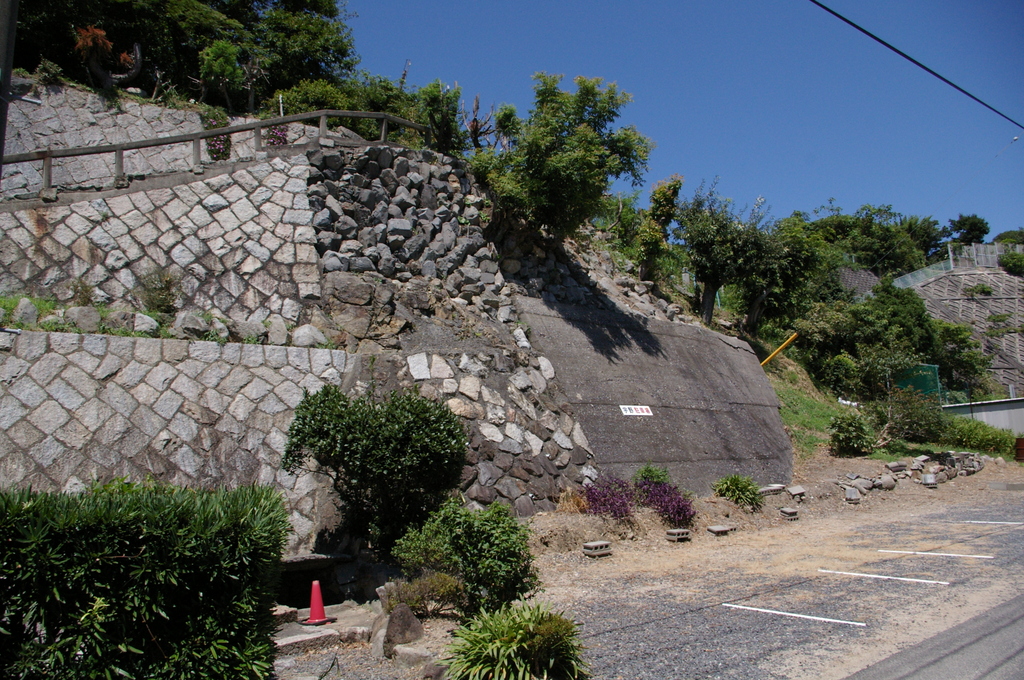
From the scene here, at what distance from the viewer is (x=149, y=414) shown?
9.51 metres

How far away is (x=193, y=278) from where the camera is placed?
12.0 meters

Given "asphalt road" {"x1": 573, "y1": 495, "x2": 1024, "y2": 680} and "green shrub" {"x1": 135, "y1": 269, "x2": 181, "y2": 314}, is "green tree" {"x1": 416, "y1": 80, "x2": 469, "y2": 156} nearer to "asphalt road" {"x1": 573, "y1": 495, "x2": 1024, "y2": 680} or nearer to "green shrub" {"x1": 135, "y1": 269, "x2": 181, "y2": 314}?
"green shrub" {"x1": 135, "y1": 269, "x2": 181, "y2": 314}

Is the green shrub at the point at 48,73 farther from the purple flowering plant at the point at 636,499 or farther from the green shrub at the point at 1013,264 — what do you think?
the green shrub at the point at 1013,264

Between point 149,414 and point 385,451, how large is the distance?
12.7 feet

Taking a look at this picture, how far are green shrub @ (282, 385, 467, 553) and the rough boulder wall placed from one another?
4.69 metres

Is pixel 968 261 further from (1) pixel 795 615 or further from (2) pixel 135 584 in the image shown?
(2) pixel 135 584

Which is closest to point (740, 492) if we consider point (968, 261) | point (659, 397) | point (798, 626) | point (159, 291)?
point (659, 397)

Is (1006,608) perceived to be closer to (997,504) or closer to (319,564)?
(319,564)

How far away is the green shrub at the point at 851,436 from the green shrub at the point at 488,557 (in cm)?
1372

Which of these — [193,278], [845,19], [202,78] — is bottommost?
[193,278]

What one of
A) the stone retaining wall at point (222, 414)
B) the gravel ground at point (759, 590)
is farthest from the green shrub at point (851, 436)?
the stone retaining wall at point (222, 414)

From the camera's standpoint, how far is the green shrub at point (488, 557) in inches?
257

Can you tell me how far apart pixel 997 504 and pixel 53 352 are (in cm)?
1774

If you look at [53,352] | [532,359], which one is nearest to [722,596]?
[532,359]
